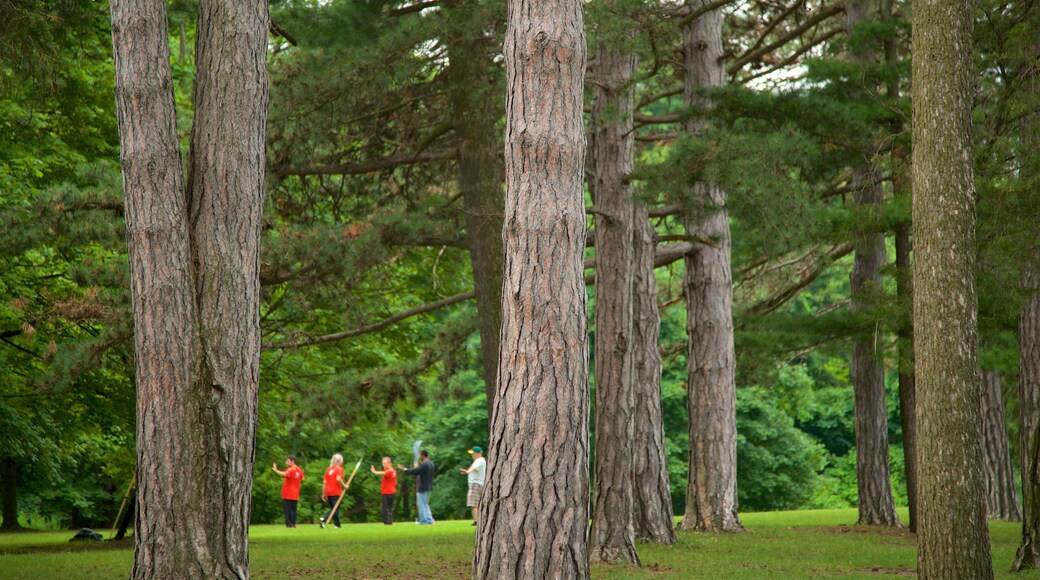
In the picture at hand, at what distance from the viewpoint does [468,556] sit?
1241 centimetres

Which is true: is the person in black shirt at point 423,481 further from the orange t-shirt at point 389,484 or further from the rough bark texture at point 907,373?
the rough bark texture at point 907,373

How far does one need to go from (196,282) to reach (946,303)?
205 inches

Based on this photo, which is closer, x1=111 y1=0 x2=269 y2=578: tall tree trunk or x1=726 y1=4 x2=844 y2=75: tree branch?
x1=111 y1=0 x2=269 y2=578: tall tree trunk

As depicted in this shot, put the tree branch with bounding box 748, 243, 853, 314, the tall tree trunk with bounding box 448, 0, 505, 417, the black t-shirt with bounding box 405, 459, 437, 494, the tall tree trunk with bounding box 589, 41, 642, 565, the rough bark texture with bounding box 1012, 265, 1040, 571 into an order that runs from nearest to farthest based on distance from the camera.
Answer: the rough bark texture with bounding box 1012, 265, 1040, 571, the tall tree trunk with bounding box 589, 41, 642, 565, the tall tree trunk with bounding box 448, 0, 505, 417, the tree branch with bounding box 748, 243, 853, 314, the black t-shirt with bounding box 405, 459, 437, 494

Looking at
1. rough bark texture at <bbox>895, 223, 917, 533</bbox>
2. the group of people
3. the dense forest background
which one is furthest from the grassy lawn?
the group of people

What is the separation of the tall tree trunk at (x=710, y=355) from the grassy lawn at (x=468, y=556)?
87 cm

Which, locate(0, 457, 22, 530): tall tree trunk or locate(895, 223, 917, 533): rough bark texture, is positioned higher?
locate(895, 223, 917, 533): rough bark texture

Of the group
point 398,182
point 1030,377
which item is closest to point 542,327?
point 1030,377

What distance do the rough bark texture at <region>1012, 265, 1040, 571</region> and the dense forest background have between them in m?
0.20

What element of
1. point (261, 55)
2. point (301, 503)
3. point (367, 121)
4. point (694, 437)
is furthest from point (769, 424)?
point (261, 55)

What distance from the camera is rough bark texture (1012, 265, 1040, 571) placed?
9.95 metres

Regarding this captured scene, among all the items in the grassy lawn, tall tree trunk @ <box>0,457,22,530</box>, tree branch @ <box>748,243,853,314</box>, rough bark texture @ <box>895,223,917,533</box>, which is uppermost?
tree branch @ <box>748,243,853,314</box>

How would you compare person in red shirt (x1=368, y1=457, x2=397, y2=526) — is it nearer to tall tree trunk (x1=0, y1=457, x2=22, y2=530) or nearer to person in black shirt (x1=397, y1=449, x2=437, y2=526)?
person in black shirt (x1=397, y1=449, x2=437, y2=526)

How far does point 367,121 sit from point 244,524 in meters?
8.80
